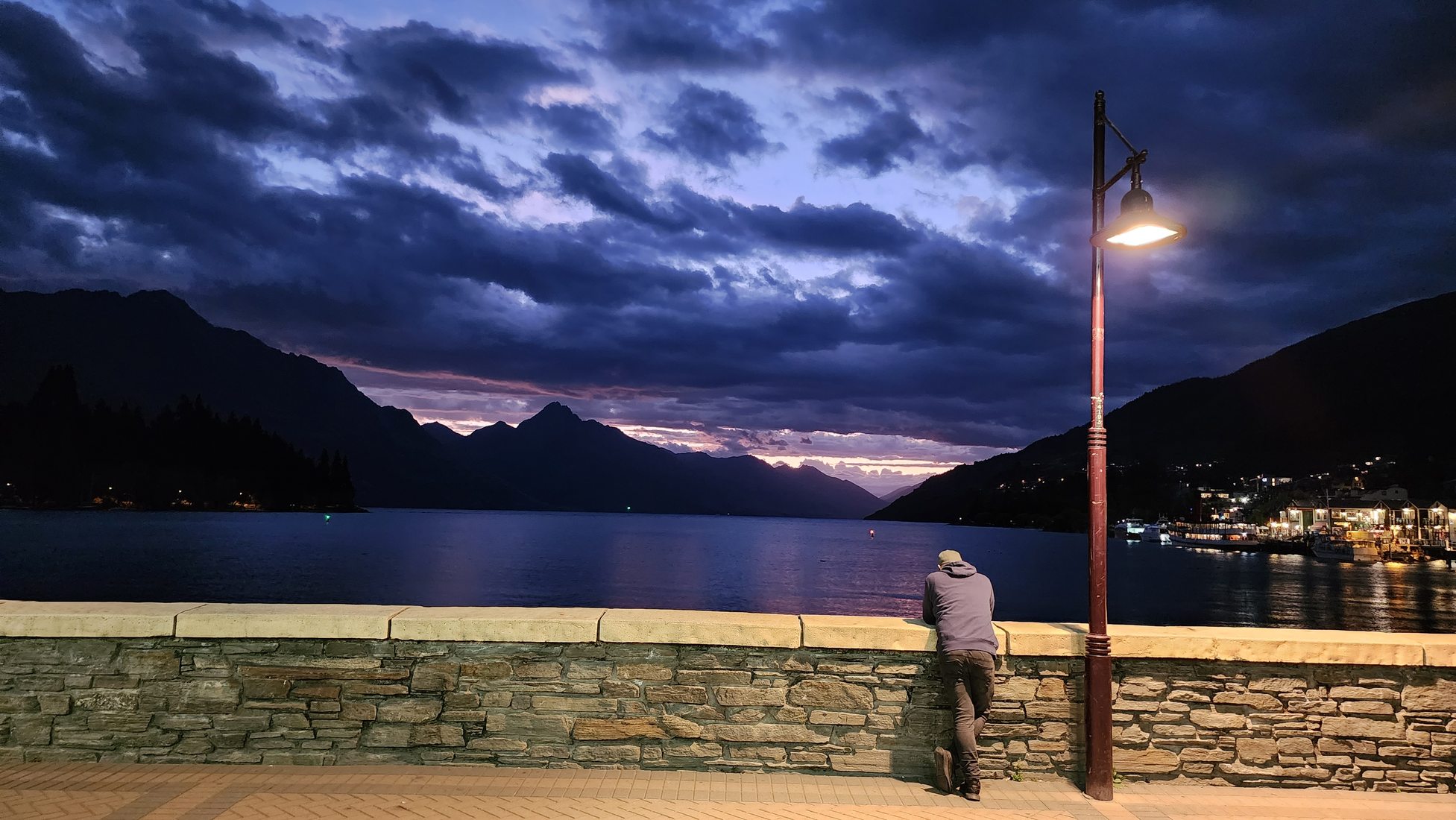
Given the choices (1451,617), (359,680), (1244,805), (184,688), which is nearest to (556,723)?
(359,680)

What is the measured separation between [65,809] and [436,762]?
231cm

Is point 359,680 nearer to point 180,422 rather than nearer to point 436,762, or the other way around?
point 436,762

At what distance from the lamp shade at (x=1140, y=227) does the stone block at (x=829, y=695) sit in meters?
4.05

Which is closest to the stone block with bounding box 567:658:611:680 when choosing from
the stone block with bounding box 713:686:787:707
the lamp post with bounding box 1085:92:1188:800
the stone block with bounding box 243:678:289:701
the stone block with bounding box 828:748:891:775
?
the stone block with bounding box 713:686:787:707

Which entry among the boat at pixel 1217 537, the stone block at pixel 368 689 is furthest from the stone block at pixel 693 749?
the boat at pixel 1217 537

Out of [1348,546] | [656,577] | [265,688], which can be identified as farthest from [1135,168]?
[1348,546]

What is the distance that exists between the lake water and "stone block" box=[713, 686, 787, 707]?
133 feet

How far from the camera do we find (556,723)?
21.3 ft

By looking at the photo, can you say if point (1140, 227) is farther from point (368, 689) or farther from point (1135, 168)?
point (368, 689)

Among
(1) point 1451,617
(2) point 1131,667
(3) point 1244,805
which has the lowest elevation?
(1) point 1451,617

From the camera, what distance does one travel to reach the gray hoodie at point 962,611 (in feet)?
20.6

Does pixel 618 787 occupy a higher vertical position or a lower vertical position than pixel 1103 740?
lower

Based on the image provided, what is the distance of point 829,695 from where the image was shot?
651 cm

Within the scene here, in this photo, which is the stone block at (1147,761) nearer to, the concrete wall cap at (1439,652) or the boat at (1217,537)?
the concrete wall cap at (1439,652)
